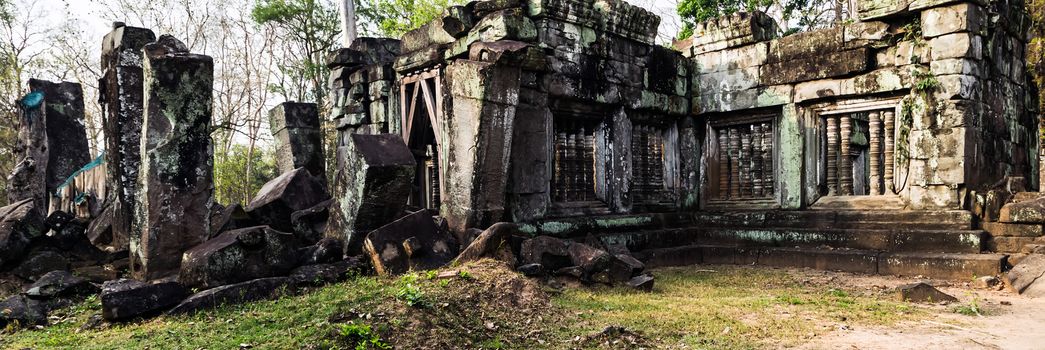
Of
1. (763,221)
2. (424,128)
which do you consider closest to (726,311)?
(763,221)

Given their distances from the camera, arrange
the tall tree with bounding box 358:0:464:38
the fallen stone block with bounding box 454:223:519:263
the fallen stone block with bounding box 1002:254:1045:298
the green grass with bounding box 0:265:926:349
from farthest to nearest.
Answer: the tall tree with bounding box 358:0:464:38 → the fallen stone block with bounding box 454:223:519:263 → the fallen stone block with bounding box 1002:254:1045:298 → the green grass with bounding box 0:265:926:349

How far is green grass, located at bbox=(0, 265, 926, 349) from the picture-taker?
13.8 feet

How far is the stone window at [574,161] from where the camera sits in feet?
27.2

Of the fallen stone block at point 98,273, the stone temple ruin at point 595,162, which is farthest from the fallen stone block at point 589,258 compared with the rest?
the fallen stone block at point 98,273

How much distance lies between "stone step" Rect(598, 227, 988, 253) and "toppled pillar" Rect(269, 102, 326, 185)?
5.42 metres

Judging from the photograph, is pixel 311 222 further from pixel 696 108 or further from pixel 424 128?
pixel 696 108

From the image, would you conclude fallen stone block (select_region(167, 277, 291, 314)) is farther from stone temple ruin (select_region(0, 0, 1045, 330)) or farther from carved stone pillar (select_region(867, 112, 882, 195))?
carved stone pillar (select_region(867, 112, 882, 195))

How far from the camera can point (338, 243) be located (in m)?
6.40

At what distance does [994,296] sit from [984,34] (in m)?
3.10

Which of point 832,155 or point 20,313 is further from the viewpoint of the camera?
point 832,155

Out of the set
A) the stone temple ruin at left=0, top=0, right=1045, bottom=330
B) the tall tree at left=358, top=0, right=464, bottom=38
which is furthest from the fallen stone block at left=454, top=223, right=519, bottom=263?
the tall tree at left=358, top=0, right=464, bottom=38

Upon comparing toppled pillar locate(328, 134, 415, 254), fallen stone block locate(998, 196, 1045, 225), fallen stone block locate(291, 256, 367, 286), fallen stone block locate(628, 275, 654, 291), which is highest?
toppled pillar locate(328, 134, 415, 254)

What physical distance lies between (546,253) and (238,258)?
2.71 meters

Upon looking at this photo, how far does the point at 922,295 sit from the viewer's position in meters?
5.78
